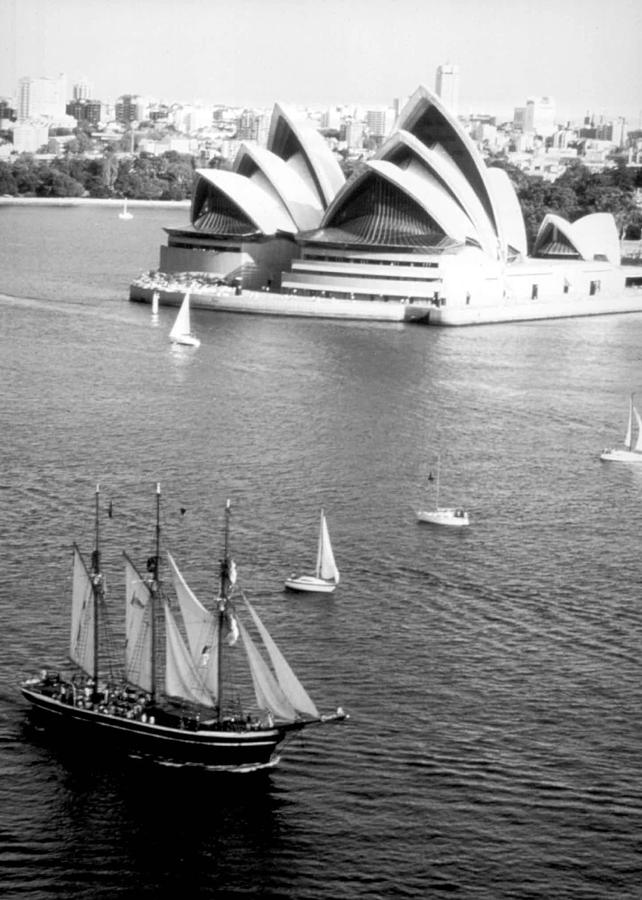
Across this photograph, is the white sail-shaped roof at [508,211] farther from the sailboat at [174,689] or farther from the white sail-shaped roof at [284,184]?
the sailboat at [174,689]

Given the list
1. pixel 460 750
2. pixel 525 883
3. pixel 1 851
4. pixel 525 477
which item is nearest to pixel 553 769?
pixel 460 750

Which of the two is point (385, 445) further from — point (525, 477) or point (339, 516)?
point (339, 516)

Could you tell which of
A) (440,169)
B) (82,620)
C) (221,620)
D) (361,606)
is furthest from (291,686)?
(440,169)

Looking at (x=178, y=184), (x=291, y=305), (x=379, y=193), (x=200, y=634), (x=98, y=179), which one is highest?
(x=178, y=184)

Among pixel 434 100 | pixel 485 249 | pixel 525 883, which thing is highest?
pixel 434 100

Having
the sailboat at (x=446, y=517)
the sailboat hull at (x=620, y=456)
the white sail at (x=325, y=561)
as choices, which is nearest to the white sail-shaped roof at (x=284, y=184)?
the sailboat hull at (x=620, y=456)

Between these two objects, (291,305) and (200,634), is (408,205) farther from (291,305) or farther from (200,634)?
(200,634)
